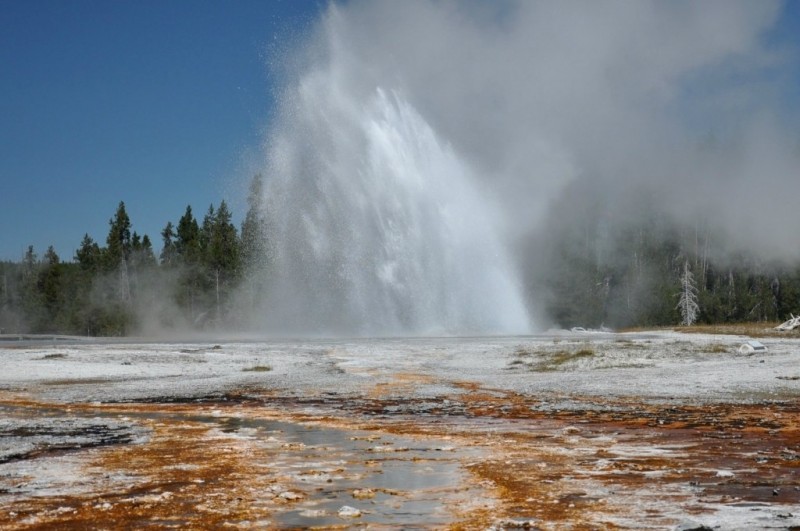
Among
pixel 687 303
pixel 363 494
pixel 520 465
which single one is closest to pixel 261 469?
pixel 363 494

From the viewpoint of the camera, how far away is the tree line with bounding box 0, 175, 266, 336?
88.1 meters

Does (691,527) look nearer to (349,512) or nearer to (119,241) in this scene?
(349,512)

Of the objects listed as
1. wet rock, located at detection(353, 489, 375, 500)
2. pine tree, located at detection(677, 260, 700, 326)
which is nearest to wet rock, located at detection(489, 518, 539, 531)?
wet rock, located at detection(353, 489, 375, 500)

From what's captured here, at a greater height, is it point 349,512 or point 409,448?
point 349,512

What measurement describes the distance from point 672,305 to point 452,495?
77.5 m

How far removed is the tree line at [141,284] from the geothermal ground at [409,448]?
5912cm

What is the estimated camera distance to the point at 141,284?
99125 mm

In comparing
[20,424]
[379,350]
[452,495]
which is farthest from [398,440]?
[379,350]

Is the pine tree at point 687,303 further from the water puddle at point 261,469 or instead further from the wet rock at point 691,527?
the wet rock at point 691,527

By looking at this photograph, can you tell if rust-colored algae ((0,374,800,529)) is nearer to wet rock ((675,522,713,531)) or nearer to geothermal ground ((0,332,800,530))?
geothermal ground ((0,332,800,530))

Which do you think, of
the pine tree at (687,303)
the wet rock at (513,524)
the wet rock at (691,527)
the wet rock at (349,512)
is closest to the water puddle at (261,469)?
the wet rock at (349,512)

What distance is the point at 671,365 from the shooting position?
28359 millimetres

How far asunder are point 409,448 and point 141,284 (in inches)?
3655

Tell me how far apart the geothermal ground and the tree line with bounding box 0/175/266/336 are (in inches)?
2328
